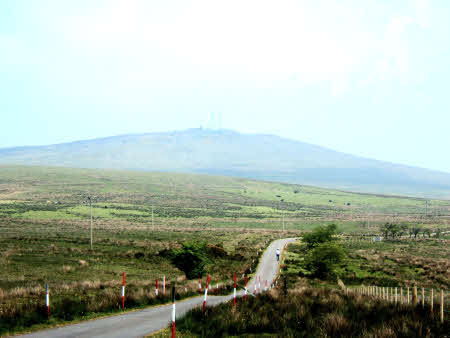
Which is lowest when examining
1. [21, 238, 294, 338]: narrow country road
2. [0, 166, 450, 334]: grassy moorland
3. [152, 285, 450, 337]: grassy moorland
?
[0, 166, 450, 334]: grassy moorland

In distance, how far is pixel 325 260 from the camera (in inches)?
1378

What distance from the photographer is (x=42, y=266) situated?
3053 cm

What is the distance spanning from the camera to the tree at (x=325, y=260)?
34.6 meters

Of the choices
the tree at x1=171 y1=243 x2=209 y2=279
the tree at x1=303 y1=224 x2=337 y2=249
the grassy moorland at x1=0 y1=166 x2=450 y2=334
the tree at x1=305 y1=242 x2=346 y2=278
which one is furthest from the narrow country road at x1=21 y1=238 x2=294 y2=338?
the tree at x1=303 y1=224 x2=337 y2=249

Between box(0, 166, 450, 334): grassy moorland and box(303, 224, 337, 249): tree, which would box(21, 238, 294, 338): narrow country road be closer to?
box(0, 166, 450, 334): grassy moorland

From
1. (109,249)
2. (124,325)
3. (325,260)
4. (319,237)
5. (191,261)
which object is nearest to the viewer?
(124,325)

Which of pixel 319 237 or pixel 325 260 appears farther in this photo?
pixel 319 237

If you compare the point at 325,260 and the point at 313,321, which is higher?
the point at 313,321

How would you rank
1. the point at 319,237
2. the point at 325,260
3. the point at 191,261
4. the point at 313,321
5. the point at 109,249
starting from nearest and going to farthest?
1. the point at 313,321
2. the point at 191,261
3. the point at 325,260
4. the point at 319,237
5. the point at 109,249

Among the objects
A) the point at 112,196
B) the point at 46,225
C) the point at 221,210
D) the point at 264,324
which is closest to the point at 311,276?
the point at 264,324

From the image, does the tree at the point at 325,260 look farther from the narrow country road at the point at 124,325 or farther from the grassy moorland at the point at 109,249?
the narrow country road at the point at 124,325

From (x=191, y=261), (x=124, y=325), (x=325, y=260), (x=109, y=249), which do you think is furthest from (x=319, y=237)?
(x=124, y=325)

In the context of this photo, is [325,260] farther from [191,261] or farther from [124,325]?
[124,325]

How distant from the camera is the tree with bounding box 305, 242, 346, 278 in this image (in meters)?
34.6
